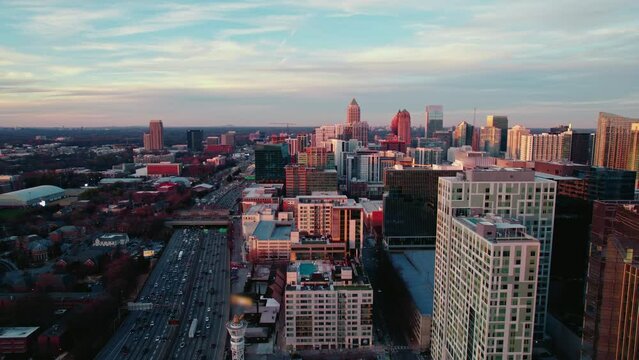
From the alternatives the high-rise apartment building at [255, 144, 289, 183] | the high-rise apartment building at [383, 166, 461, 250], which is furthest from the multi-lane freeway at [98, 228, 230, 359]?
the high-rise apartment building at [255, 144, 289, 183]

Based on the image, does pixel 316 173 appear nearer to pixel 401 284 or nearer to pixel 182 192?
pixel 182 192

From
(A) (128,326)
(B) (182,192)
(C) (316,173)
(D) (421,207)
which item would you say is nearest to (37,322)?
(A) (128,326)

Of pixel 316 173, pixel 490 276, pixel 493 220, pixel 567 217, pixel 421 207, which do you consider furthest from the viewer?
pixel 316 173

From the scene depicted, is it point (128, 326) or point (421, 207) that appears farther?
point (421, 207)

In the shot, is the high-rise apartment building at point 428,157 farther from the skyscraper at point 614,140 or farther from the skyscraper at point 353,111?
the skyscraper at point 353,111

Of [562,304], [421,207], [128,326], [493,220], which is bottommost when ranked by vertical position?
[128,326]

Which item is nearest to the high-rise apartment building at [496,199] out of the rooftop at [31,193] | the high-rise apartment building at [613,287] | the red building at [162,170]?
the high-rise apartment building at [613,287]
